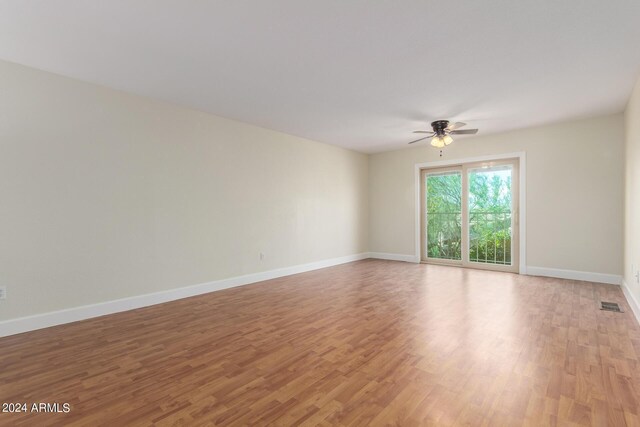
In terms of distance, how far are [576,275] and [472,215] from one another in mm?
1899

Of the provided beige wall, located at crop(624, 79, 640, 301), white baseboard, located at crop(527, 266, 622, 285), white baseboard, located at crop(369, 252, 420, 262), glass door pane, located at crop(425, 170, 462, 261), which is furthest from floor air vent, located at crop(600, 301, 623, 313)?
white baseboard, located at crop(369, 252, 420, 262)

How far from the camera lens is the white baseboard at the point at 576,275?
4762 mm

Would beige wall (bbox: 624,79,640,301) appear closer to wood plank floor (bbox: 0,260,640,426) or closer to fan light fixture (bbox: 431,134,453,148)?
wood plank floor (bbox: 0,260,640,426)

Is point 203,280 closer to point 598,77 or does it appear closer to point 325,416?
point 325,416

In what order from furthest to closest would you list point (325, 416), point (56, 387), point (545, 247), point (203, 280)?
point (545, 247) < point (203, 280) < point (56, 387) < point (325, 416)

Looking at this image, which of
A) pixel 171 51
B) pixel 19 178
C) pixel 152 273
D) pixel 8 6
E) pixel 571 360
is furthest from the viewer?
pixel 152 273

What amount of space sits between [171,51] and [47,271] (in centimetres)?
250

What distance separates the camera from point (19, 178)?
119 inches

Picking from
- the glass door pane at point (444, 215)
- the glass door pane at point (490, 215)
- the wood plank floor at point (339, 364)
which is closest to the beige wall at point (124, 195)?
the wood plank floor at point (339, 364)

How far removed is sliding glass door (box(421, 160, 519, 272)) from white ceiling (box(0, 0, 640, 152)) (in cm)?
181

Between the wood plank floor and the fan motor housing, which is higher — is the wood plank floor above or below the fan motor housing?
below

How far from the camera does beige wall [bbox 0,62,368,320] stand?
304 cm

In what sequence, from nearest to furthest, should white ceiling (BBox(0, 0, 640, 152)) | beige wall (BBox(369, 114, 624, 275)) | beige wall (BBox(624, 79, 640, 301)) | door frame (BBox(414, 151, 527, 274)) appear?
white ceiling (BBox(0, 0, 640, 152)), beige wall (BBox(624, 79, 640, 301)), beige wall (BBox(369, 114, 624, 275)), door frame (BBox(414, 151, 527, 274))

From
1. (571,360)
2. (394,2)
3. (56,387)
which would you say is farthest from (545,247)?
(56,387)
